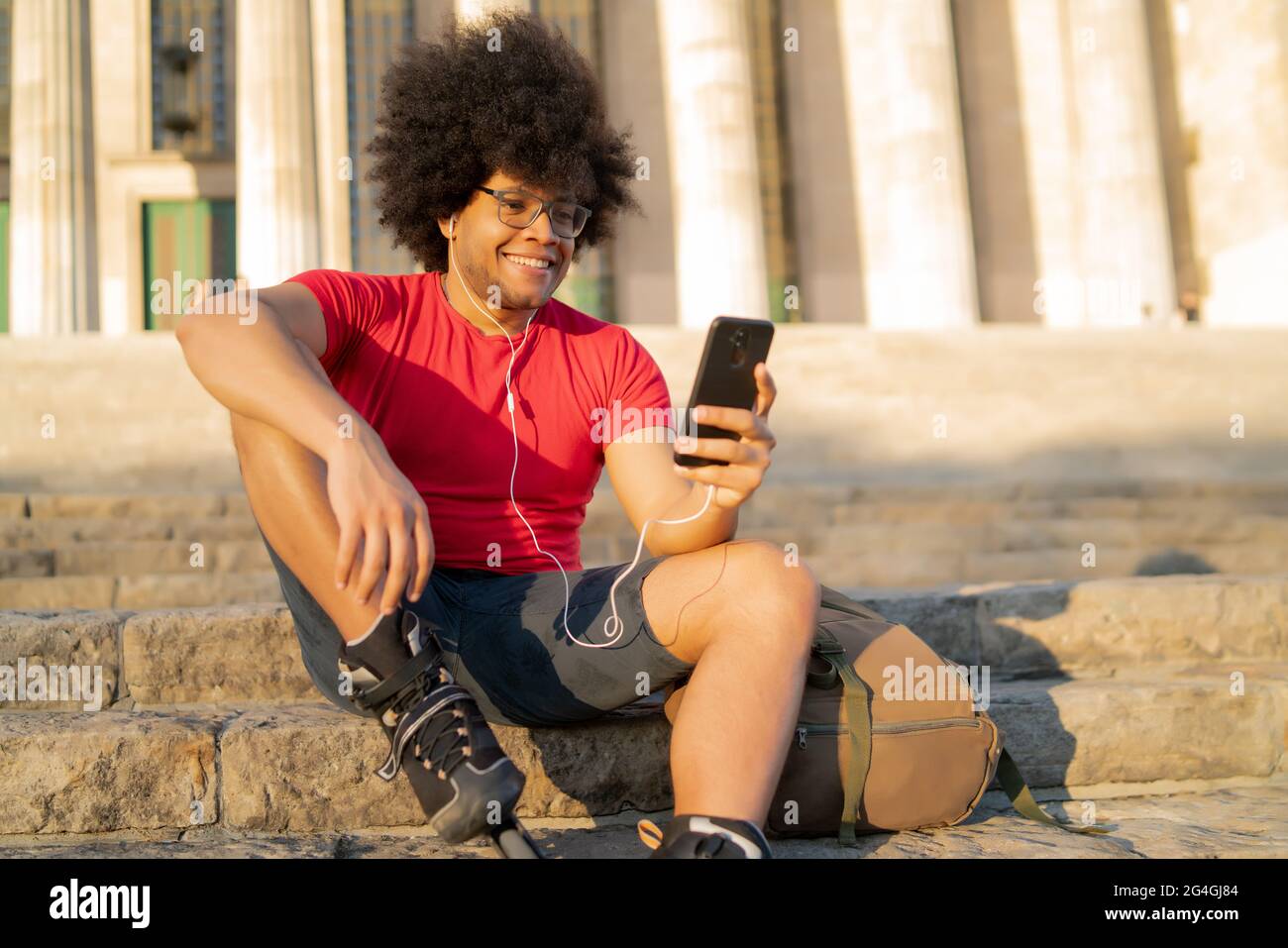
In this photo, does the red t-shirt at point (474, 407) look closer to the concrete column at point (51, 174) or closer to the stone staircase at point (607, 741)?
the stone staircase at point (607, 741)

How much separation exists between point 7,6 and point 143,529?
17.6 metres

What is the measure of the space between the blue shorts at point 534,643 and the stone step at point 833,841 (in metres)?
0.33

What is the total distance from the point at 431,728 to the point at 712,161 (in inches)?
624

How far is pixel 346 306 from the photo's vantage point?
2.84 meters

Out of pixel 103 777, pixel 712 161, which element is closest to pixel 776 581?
pixel 103 777

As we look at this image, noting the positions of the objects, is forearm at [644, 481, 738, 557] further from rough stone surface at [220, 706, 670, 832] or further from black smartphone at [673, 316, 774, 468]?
rough stone surface at [220, 706, 670, 832]

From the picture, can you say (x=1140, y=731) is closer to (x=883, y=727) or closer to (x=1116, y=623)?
(x=1116, y=623)

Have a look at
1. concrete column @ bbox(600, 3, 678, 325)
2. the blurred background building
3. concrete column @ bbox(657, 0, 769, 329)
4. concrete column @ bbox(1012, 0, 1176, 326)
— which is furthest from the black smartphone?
concrete column @ bbox(600, 3, 678, 325)

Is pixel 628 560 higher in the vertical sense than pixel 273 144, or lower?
lower

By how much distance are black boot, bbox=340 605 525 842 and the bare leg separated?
0.37 meters

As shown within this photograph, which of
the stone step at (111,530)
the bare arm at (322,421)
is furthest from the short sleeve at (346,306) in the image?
the stone step at (111,530)

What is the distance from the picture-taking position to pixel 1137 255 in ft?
58.9

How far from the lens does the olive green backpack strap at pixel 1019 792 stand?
2.94 metres

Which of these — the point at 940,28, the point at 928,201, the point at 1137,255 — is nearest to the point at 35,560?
the point at 928,201
